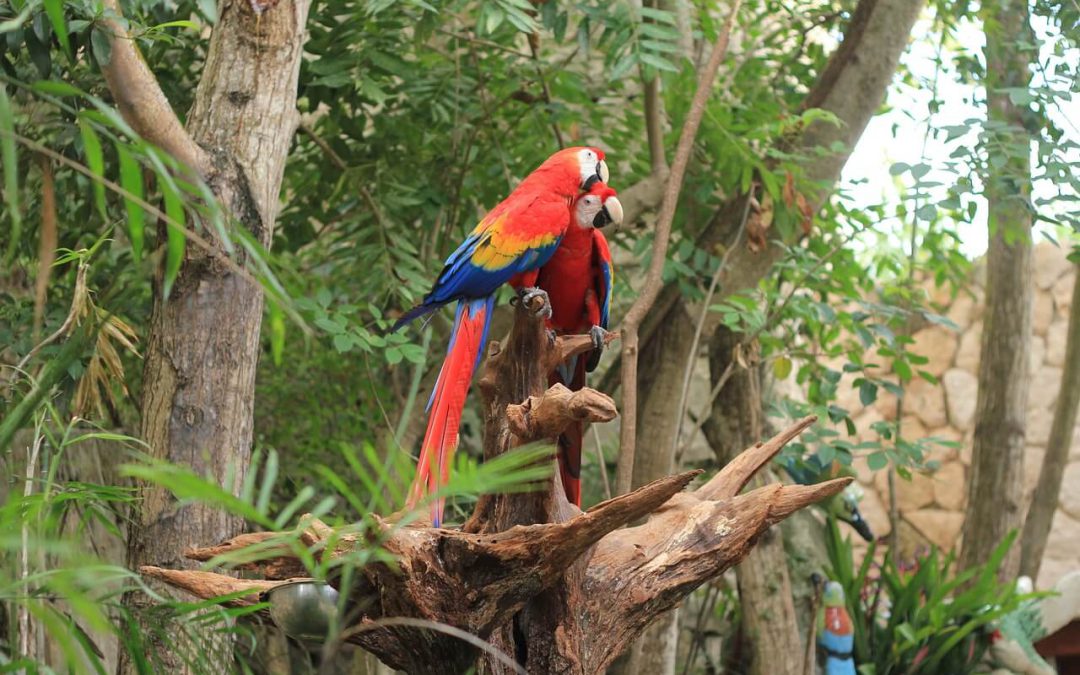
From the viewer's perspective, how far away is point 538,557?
1236 millimetres

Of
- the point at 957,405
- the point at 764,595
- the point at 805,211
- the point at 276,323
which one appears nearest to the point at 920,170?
the point at 805,211

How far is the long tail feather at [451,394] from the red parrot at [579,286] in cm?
20

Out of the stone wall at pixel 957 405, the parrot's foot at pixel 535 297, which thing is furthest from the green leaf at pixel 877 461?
the stone wall at pixel 957 405

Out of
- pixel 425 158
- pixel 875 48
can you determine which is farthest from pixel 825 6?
pixel 425 158

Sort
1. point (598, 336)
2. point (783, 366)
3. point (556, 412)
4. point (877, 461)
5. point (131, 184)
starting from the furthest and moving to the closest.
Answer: point (783, 366), point (877, 461), point (598, 336), point (556, 412), point (131, 184)

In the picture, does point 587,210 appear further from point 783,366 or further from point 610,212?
point 783,366

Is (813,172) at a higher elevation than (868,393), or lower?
higher

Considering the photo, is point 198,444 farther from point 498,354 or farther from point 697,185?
point 697,185

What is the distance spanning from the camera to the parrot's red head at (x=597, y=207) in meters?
1.67

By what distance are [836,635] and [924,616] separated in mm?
312

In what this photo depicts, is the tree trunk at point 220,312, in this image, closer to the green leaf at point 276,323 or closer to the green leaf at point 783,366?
the green leaf at point 276,323

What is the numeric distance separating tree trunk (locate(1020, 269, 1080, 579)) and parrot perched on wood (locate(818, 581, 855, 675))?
96cm

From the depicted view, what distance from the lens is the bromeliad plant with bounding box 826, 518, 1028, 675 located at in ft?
9.34

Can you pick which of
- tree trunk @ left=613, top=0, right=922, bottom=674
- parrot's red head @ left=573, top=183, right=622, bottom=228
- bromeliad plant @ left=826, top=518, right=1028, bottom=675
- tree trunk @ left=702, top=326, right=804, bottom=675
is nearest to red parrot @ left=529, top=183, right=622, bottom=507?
parrot's red head @ left=573, top=183, right=622, bottom=228
